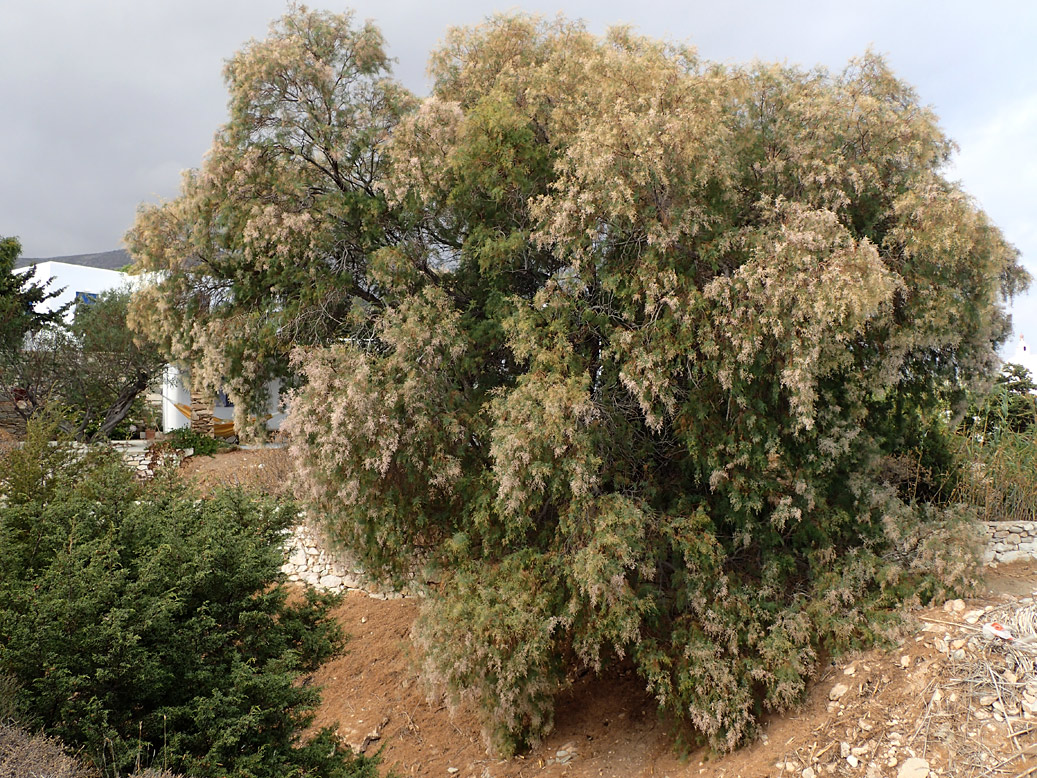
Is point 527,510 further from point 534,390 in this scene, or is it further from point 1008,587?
point 1008,587

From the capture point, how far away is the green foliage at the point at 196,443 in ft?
53.6

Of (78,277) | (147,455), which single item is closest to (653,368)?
(147,455)

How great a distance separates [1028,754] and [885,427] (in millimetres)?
3534

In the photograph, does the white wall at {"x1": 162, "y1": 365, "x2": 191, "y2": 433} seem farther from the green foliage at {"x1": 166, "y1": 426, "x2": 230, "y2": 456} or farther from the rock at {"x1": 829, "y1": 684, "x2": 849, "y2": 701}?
the rock at {"x1": 829, "y1": 684, "x2": 849, "y2": 701}

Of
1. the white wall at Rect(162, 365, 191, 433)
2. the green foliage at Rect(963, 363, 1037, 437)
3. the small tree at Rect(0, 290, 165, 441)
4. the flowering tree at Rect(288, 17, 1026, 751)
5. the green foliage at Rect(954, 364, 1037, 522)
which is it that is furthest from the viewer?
the white wall at Rect(162, 365, 191, 433)

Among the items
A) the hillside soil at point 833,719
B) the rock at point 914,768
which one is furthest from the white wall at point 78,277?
the rock at point 914,768

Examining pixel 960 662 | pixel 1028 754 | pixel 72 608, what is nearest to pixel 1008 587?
pixel 960 662

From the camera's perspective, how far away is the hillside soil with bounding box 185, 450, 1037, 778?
17.7ft

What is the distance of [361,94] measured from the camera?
8.68 metres

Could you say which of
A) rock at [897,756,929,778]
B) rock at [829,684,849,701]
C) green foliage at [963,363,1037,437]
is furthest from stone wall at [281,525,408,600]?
green foliage at [963,363,1037,437]

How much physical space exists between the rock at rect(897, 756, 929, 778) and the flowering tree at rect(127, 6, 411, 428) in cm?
594

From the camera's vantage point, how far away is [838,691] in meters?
6.21

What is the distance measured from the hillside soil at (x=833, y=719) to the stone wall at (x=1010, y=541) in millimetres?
246

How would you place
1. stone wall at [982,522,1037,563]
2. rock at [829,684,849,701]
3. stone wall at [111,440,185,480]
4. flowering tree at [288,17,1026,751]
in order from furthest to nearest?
stone wall at [111,440,185,480] < stone wall at [982,522,1037,563] < flowering tree at [288,17,1026,751] < rock at [829,684,849,701]
